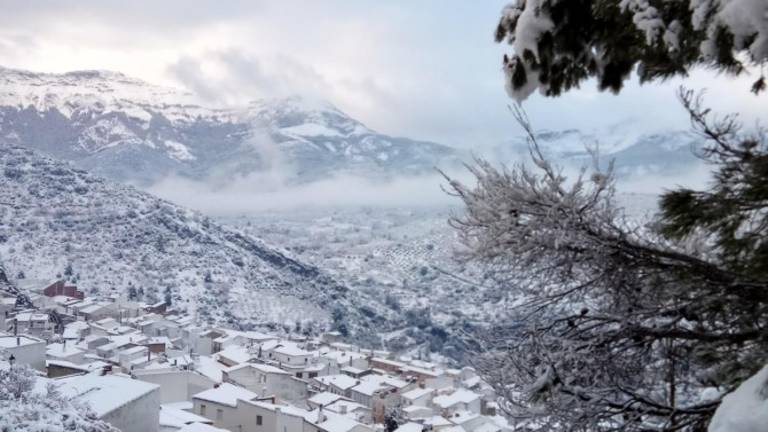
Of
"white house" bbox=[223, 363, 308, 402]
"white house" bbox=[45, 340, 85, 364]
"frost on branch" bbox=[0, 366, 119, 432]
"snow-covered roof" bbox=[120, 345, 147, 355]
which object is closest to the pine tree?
"frost on branch" bbox=[0, 366, 119, 432]

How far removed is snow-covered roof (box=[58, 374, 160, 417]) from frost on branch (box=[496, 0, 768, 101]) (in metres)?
14.7

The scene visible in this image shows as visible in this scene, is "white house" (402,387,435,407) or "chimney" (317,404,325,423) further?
"white house" (402,387,435,407)

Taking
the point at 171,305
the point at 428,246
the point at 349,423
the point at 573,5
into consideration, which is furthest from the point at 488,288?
the point at 428,246

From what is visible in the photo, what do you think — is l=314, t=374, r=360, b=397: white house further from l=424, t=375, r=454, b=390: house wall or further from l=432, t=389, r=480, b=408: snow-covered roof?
l=424, t=375, r=454, b=390: house wall

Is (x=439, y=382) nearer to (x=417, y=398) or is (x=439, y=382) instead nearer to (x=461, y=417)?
(x=417, y=398)

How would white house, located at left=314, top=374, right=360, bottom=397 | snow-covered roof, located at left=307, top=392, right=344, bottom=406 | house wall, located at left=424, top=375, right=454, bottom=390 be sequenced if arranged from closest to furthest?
snow-covered roof, located at left=307, top=392, right=344, bottom=406, white house, located at left=314, top=374, right=360, bottom=397, house wall, located at left=424, top=375, right=454, bottom=390

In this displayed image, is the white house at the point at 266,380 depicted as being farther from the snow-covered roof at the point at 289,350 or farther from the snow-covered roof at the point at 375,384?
the snow-covered roof at the point at 289,350

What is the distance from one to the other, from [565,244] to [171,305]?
285 ft

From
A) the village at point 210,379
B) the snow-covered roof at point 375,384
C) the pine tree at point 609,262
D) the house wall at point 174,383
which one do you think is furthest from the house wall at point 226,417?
the pine tree at point 609,262

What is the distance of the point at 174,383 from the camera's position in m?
30.2

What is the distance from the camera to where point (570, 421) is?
3.86m

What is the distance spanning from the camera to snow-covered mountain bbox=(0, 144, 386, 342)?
3499 inches

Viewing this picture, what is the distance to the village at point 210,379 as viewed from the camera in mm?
19203

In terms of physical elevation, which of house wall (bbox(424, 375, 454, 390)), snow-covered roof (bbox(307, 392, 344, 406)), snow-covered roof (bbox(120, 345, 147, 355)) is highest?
snow-covered roof (bbox(120, 345, 147, 355))
